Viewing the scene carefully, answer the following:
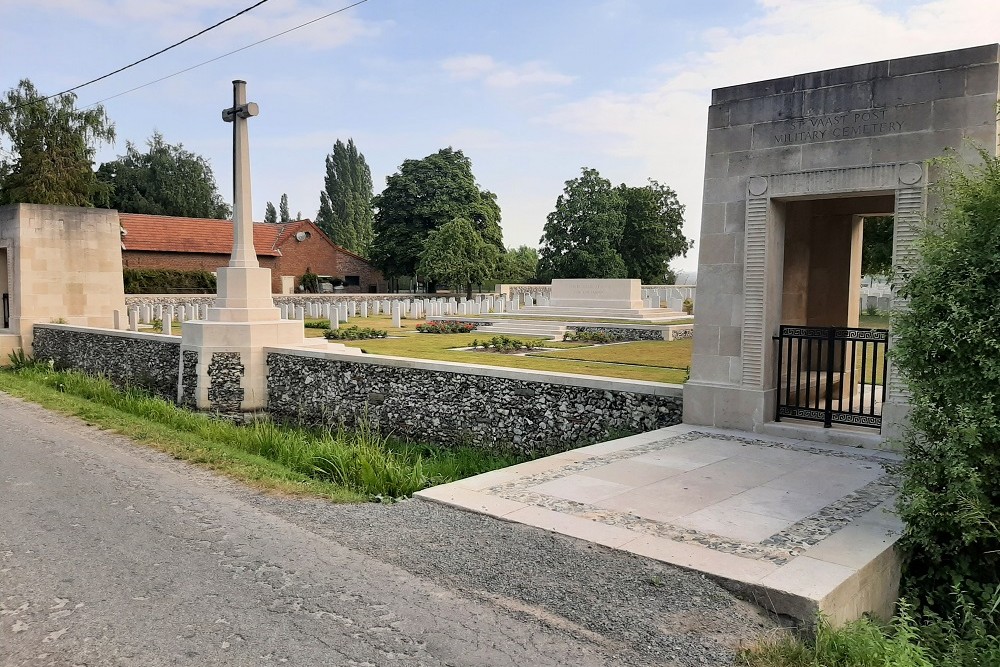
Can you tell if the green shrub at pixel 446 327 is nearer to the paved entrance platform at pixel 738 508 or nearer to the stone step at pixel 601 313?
the stone step at pixel 601 313

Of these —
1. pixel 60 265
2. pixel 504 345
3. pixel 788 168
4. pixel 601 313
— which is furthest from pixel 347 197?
pixel 788 168

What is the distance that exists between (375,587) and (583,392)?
469 centimetres

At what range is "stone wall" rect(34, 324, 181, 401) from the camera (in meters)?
13.4

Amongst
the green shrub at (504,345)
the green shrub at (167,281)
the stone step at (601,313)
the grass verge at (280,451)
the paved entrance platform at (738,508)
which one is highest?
the green shrub at (167,281)

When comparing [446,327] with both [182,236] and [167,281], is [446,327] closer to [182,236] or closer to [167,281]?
[167,281]

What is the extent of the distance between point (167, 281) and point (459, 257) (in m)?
14.3

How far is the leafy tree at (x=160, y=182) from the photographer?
49.3 metres

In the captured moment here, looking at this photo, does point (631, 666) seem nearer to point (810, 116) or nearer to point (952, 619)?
point (952, 619)

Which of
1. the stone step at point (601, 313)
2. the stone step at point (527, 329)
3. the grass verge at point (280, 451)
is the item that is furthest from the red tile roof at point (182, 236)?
the grass verge at point (280, 451)

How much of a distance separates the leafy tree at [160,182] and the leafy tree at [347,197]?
40.7 feet

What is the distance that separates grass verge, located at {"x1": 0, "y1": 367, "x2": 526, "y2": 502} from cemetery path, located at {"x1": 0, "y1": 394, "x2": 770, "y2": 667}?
0.74 m

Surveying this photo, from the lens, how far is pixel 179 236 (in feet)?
133

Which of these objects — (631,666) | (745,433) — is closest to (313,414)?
(745,433)

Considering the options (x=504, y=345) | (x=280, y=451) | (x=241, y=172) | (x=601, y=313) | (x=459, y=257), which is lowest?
(x=280, y=451)
